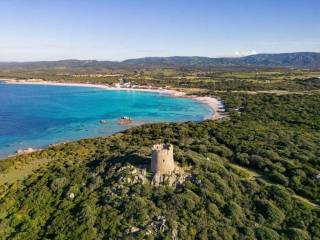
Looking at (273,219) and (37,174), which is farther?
(37,174)

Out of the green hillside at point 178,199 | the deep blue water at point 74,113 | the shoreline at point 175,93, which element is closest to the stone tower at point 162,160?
the green hillside at point 178,199

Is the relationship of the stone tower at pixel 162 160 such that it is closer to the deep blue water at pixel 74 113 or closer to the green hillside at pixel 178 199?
the green hillside at pixel 178 199

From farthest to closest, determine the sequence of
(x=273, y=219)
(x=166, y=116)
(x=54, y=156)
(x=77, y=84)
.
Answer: (x=77, y=84) → (x=166, y=116) → (x=54, y=156) → (x=273, y=219)

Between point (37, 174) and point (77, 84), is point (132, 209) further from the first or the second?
point (77, 84)

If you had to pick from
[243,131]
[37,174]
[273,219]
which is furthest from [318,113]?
[37,174]

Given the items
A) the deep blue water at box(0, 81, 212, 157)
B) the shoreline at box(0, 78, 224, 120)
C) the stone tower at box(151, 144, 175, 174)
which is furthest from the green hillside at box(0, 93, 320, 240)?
the shoreline at box(0, 78, 224, 120)

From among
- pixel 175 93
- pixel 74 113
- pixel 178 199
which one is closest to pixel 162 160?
pixel 178 199

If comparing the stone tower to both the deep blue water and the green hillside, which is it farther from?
the deep blue water

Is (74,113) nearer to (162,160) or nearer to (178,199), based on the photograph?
(162,160)
